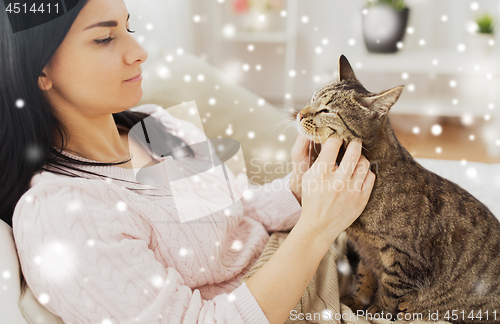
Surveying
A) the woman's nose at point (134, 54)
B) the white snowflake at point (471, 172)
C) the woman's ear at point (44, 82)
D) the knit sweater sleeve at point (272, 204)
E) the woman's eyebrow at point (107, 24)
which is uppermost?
the woman's eyebrow at point (107, 24)

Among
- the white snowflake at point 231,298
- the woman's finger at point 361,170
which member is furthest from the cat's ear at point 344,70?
the white snowflake at point 231,298

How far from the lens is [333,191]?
696 mm

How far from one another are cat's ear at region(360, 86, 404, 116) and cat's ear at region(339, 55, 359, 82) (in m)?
0.15

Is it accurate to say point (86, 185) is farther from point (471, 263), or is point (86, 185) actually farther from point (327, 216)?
point (471, 263)

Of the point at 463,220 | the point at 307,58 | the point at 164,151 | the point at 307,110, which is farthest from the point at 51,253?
the point at 307,58

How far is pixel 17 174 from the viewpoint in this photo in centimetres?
63

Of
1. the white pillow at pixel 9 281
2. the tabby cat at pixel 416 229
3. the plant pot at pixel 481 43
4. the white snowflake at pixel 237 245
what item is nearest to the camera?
the white pillow at pixel 9 281

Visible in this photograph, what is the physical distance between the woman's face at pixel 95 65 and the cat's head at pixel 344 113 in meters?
0.44

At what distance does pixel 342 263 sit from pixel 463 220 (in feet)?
1.15

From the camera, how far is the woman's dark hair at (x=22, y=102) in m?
0.59

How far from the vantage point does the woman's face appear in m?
0.65

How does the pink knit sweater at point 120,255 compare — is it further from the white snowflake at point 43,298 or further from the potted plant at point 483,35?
the potted plant at point 483,35

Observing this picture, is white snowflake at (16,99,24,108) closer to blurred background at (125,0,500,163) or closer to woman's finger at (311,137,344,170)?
woman's finger at (311,137,344,170)

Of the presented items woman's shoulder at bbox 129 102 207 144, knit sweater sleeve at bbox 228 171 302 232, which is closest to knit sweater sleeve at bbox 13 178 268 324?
knit sweater sleeve at bbox 228 171 302 232
